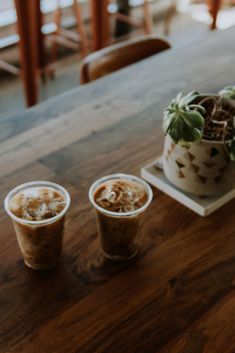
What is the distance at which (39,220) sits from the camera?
31.9 inches

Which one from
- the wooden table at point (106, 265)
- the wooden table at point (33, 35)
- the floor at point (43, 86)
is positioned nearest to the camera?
the wooden table at point (106, 265)

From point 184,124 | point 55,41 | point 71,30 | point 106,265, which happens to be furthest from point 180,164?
point 71,30

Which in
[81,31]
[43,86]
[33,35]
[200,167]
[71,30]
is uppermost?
[200,167]

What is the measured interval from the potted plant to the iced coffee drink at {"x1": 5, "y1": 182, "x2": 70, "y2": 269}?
9.6 inches

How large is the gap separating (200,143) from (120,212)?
8.6 inches

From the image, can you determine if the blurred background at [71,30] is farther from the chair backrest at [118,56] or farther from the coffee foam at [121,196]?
the coffee foam at [121,196]

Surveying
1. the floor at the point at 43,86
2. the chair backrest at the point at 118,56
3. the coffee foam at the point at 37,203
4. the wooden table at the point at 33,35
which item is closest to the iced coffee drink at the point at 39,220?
the coffee foam at the point at 37,203

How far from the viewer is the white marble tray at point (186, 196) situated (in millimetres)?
1009

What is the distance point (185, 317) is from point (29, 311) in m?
0.26

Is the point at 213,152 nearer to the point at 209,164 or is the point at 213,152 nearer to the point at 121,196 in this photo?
the point at 209,164

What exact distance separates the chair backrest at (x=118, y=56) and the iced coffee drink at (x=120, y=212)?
764 millimetres

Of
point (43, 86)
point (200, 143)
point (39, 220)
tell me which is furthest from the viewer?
point (43, 86)

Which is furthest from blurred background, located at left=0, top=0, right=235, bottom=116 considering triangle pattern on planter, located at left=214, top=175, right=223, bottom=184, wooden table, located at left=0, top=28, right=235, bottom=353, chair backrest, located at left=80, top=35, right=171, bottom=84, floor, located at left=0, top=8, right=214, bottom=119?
triangle pattern on planter, located at left=214, top=175, right=223, bottom=184

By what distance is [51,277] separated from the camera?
2.84 ft
